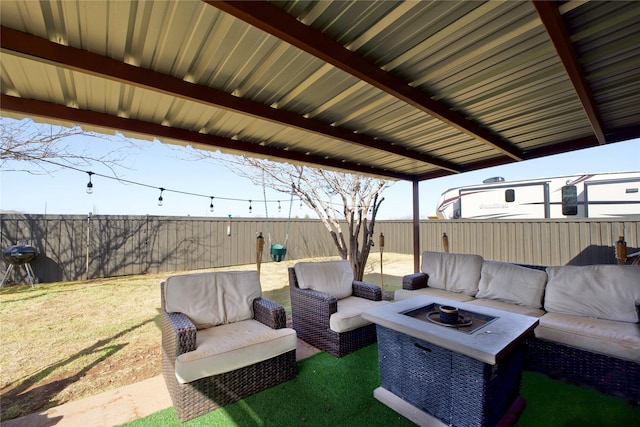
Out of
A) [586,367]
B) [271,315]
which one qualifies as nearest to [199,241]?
[271,315]

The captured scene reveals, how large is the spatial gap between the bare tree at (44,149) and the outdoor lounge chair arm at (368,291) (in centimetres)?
406

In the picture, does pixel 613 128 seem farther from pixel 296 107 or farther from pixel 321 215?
pixel 321 215

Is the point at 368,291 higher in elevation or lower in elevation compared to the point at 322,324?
higher

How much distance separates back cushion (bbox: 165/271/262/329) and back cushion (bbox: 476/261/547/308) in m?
2.81

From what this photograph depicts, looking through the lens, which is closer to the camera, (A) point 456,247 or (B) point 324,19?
(B) point 324,19

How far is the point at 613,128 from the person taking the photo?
3.15 metres

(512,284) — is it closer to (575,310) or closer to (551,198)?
(575,310)

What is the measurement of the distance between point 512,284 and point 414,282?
1.15 meters

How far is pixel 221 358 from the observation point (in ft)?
6.84

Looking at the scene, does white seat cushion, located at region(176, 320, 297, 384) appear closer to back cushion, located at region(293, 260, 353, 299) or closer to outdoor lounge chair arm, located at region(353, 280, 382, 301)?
Answer: back cushion, located at region(293, 260, 353, 299)

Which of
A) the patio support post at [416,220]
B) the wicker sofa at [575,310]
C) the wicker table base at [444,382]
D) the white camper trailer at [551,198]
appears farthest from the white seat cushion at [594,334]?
the white camper trailer at [551,198]

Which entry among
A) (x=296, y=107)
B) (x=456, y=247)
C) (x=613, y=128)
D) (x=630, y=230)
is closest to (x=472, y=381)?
(x=296, y=107)

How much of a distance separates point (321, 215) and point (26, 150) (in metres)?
4.82

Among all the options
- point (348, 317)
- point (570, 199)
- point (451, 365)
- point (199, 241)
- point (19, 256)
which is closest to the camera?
point (451, 365)
